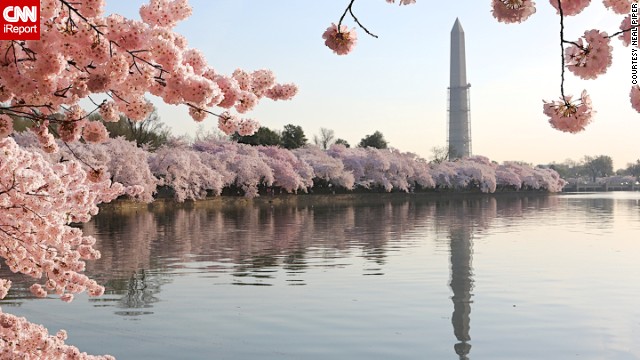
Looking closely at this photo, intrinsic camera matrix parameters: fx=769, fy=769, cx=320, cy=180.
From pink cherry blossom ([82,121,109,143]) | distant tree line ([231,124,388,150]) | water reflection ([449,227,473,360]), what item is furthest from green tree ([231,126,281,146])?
pink cherry blossom ([82,121,109,143])

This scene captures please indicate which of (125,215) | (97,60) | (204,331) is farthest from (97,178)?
(125,215)

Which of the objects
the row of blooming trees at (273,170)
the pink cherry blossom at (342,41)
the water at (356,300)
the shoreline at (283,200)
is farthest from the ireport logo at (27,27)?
the shoreline at (283,200)

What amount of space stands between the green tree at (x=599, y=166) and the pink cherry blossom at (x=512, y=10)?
152092mm

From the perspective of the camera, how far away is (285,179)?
5922cm

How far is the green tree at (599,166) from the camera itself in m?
150

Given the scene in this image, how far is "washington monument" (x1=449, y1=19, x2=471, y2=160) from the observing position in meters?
132

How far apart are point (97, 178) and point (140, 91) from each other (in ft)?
4.53

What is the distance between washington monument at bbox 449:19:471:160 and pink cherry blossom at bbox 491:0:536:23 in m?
125

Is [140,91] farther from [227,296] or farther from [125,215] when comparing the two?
[125,215]

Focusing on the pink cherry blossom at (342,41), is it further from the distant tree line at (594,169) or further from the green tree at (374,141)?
the distant tree line at (594,169)

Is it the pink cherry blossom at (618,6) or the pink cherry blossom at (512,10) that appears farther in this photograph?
the pink cherry blossom at (618,6)

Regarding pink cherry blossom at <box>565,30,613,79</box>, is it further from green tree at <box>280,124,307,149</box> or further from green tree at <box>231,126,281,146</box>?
green tree at <box>280,124,307,149</box>

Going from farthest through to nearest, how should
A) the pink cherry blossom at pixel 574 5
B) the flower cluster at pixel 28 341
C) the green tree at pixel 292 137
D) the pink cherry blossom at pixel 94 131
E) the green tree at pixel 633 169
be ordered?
the green tree at pixel 633 169 < the green tree at pixel 292 137 < the flower cluster at pixel 28 341 < the pink cherry blossom at pixel 94 131 < the pink cherry blossom at pixel 574 5

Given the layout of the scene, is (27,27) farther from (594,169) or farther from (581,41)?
(594,169)
